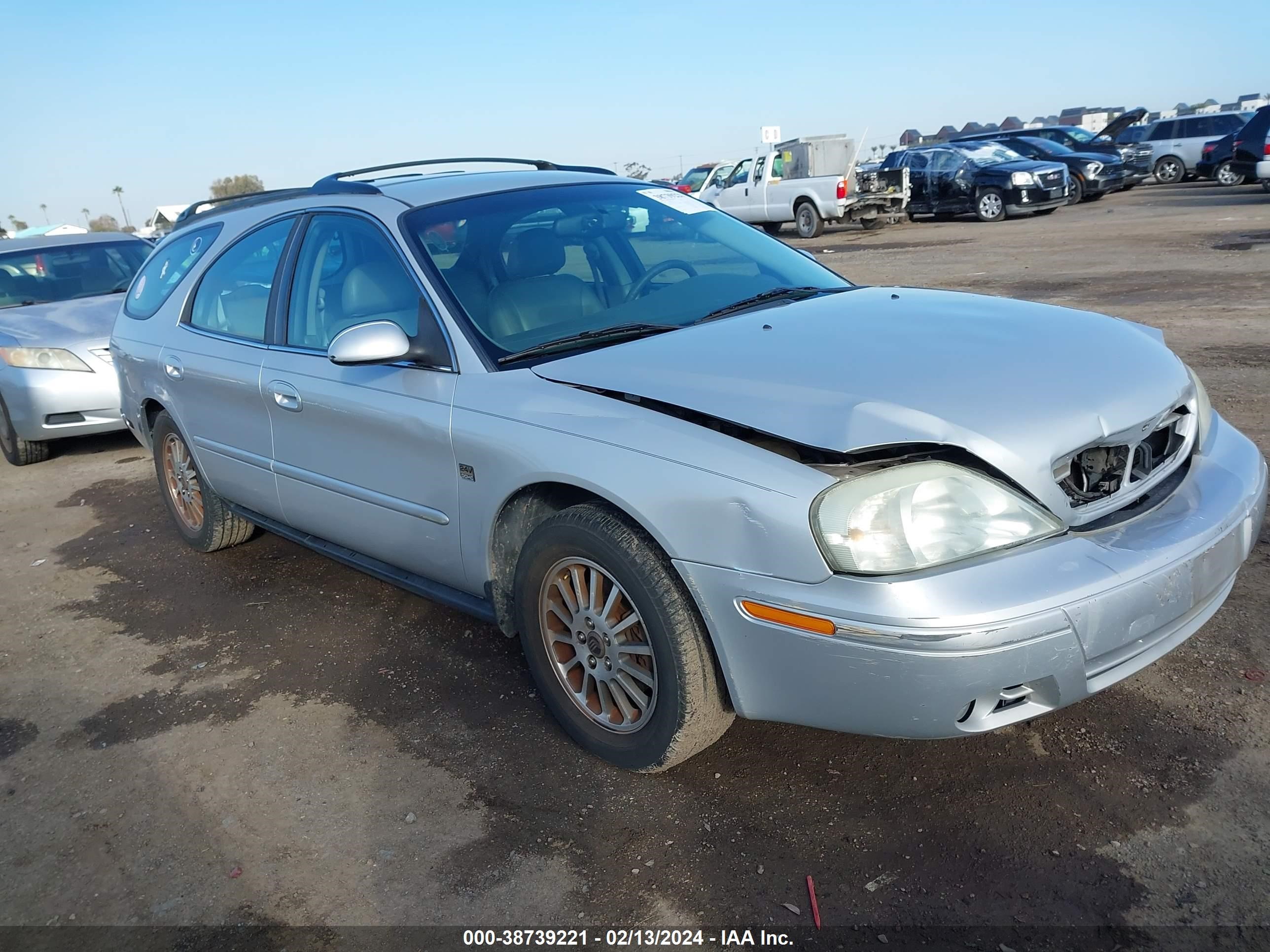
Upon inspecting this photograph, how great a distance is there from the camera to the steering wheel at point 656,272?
3.50m

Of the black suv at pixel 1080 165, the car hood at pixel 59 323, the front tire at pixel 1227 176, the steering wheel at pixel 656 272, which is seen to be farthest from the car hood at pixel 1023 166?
the steering wheel at pixel 656 272

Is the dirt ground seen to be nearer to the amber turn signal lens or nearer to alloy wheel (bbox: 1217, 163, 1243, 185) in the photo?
the amber turn signal lens

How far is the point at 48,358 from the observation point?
730 cm

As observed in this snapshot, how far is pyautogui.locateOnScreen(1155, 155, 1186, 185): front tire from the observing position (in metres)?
25.4

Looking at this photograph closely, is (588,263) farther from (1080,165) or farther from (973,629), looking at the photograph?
(1080,165)

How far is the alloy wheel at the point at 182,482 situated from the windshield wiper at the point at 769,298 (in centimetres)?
293

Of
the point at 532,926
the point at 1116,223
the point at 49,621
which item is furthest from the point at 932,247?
the point at 532,926

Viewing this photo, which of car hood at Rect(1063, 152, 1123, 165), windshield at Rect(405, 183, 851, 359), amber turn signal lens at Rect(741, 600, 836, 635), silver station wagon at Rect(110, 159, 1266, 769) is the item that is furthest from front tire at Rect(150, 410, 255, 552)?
car hood at Rect(1063, 152, 1123, 165)

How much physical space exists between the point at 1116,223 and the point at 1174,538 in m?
17.2

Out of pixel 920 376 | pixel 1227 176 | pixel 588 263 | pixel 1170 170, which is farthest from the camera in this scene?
pixel 1170 170

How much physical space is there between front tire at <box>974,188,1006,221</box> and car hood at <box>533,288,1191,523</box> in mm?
18973

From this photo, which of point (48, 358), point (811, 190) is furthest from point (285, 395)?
point (811, 190)

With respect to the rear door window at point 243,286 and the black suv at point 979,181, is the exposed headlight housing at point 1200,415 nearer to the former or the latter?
the rear door window at point 243,286

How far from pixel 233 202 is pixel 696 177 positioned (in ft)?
75.8
